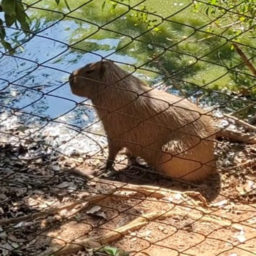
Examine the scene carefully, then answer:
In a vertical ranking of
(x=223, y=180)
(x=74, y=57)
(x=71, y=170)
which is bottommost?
(x=223, y=180)

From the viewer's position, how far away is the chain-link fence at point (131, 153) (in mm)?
3584

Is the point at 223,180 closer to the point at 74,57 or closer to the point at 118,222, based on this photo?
the point at 118,222

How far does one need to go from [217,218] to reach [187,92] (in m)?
2.28

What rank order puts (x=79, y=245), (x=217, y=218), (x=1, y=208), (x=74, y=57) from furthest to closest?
(x=74, y=57)
(x=1, y=208)
(x=217, y=218)
(x=79, y=245)

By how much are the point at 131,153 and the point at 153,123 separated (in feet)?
1.56

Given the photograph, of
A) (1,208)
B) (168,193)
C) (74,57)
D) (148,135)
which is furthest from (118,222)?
(74,57)

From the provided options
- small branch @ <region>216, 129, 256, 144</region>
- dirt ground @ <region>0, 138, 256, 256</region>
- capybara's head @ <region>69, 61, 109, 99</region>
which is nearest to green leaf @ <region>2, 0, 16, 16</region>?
dirt ground @ <region>0, 138, 256, 256</region>

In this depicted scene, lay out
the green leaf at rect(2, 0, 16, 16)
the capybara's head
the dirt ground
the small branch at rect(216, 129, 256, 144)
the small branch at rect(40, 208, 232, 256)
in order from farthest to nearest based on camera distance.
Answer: the small branch at rect(216, 129, 256, 144), the capybara's head, the dirt ground, the small branch at rect(40, 208, 232, 256), the green leaf at rect(2, 0, 16, 16)

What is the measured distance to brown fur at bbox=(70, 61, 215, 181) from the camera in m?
4.74

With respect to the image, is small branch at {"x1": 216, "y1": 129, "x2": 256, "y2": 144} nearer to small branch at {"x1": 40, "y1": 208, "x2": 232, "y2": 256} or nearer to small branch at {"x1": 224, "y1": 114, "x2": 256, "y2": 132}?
small branch at {"x1": 224, "y1": 114, "x2": 256, "y2": 132}

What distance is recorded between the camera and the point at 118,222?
3.95 metres

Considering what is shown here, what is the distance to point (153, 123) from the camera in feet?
15.8

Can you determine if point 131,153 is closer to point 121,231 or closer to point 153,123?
point 153,123

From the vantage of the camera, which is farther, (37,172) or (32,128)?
(32,128)
